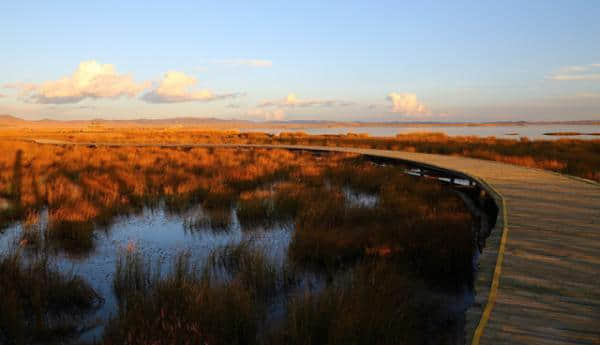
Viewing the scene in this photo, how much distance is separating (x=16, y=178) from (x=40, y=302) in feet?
34.8

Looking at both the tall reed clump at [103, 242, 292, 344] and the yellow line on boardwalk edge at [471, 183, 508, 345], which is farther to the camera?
the tall reed clump at [103, 242, 292, 344]

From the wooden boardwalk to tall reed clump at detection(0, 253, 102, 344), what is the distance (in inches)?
161

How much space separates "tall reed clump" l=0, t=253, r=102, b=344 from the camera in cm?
394

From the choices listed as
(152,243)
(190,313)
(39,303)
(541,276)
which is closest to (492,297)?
(541,276)

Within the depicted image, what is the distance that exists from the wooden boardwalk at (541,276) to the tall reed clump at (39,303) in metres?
4.08

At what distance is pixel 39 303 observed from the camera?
4.36 m

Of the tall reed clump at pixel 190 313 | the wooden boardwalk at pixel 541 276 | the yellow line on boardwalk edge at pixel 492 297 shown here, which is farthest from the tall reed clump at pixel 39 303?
the wooden boardwalk at pixel 541 276

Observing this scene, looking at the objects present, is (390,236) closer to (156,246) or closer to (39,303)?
(156,246)

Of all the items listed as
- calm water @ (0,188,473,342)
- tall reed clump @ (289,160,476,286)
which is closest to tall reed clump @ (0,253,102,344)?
calm water @ (0,188,473,342)

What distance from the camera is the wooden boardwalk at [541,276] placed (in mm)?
2740

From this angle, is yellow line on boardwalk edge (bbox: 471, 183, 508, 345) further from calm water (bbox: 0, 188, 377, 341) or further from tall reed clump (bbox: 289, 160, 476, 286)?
calm water (bbox: 0, 188, 377, 341)

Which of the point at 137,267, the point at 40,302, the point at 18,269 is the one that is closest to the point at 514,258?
the point at 137,267

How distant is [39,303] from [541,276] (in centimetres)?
527

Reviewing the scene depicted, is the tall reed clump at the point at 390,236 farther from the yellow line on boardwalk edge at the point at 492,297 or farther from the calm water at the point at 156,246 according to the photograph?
the yellow line on boardwalk edge at the point at 492,297
